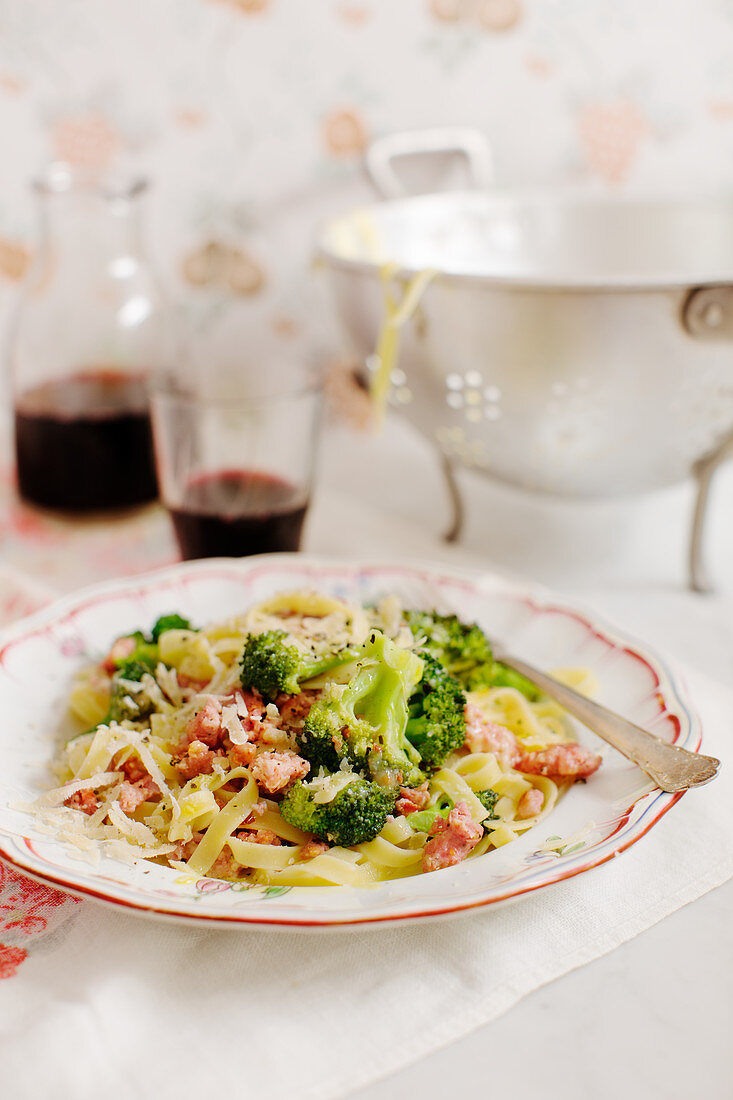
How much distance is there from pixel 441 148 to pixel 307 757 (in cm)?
178

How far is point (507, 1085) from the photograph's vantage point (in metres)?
0.79

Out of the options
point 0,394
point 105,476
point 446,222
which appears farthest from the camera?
point 0,394

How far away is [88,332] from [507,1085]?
5.23ft

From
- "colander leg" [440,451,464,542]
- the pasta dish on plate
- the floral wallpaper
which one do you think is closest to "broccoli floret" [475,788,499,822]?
the pasta dish on plate

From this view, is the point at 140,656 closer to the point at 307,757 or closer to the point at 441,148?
the point at 307,757

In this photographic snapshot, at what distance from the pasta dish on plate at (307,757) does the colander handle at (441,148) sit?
4.66 ft

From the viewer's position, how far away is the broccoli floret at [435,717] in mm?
1056

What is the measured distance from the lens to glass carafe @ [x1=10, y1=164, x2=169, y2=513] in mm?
1897

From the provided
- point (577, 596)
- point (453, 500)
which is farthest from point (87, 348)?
point (577, 596)

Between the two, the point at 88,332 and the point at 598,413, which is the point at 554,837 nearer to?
the point at 598,413

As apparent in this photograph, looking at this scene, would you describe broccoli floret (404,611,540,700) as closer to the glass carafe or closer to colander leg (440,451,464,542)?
colander leg (440,451,464,542)

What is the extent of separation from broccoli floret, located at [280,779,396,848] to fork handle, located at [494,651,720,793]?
266mm

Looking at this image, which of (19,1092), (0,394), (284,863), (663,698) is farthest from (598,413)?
(0,394)

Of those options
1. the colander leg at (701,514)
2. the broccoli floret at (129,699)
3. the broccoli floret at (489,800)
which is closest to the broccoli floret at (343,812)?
the broccoli floret at (489,800)
